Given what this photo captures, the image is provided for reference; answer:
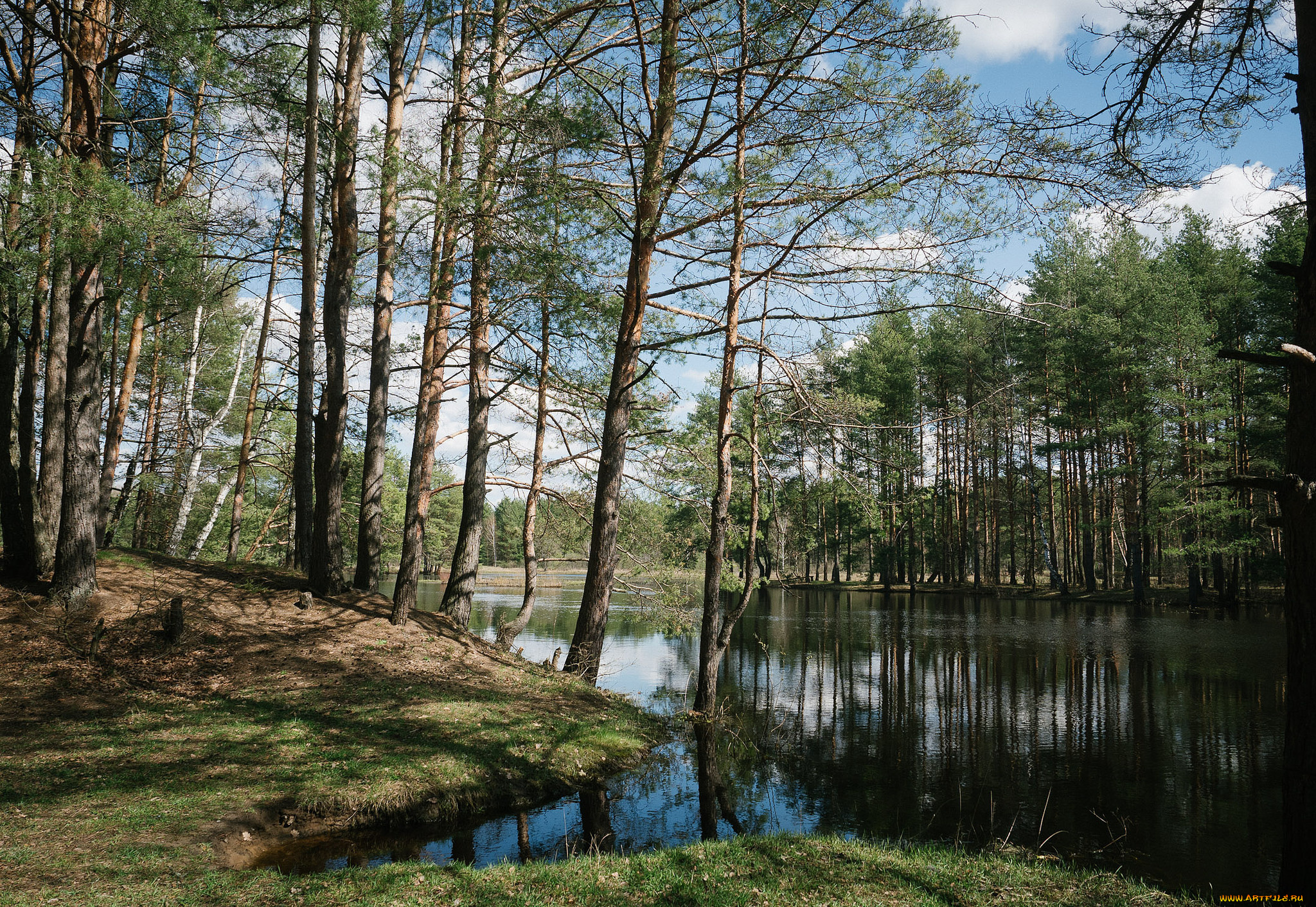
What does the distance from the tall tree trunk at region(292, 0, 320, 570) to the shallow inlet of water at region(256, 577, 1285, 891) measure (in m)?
6.25

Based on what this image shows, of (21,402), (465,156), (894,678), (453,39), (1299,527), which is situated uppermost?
(453,39)

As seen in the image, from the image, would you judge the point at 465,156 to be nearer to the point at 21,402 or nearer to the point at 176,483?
the point at 21,402

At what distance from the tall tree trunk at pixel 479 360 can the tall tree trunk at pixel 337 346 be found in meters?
1.85

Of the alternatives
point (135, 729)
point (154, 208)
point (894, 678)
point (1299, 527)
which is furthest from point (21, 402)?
point (894, 678)

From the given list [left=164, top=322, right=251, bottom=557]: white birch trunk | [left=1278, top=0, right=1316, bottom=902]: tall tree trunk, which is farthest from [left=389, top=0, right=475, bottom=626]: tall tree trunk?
[left=1278, top=0, right=1316, bottom=902]: tall tree trunk

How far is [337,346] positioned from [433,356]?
5.04 ft

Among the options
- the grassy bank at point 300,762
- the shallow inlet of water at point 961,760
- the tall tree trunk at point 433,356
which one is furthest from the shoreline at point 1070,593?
the grassy bank at point 300,762

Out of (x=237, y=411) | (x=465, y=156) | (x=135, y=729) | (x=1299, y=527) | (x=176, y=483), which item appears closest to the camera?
(x=1299, y=527)

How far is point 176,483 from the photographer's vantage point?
1820 centimetres

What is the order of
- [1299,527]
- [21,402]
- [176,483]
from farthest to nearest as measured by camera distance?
[176,483]
[21,402]
[1299,527]

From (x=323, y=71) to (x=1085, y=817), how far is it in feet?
48.3

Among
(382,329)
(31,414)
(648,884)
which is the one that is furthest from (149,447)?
(648,884)

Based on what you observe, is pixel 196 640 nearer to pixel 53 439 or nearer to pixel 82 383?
pixel 53 439

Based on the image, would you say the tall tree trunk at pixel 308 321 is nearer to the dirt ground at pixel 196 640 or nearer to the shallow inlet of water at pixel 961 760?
the dirt ground at pixel 196 640
